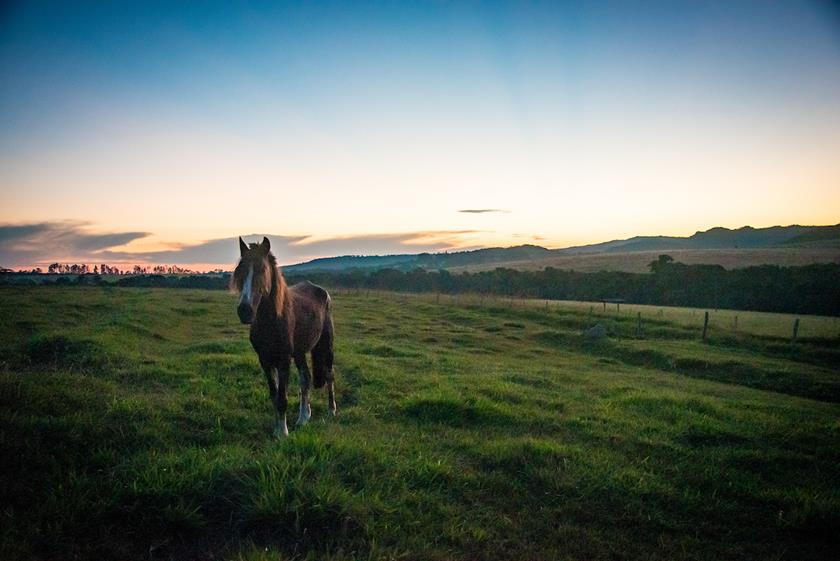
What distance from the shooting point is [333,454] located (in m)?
5.21

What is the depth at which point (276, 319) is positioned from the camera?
738 cm

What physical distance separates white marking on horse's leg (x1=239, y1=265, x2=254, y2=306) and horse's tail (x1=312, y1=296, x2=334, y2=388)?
3230 millimetres

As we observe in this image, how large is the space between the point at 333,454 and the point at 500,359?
15624 mm

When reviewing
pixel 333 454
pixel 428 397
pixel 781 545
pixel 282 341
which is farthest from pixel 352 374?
pixel 781 545

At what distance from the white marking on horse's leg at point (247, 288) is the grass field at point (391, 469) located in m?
1.97

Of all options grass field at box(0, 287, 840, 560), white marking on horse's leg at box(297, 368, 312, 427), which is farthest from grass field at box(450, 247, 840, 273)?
white marking on horse's leg at box(297, 368, 312, 427)

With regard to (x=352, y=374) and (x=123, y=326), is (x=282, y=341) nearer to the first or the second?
(x=352, y=374)

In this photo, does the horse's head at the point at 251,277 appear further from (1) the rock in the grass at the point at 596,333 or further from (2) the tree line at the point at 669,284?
(2) the tree line at the point at 669,284

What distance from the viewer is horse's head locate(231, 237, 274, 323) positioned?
6.38 metres

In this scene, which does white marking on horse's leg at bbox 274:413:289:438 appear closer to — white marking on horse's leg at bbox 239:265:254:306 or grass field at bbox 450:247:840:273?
white marking on horse's leg at bbox 239:265:254:306

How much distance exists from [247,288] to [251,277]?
7.2 inches

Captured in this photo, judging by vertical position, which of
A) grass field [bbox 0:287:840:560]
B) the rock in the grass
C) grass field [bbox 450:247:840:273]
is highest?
grass field [bbox 450:247:840:273]

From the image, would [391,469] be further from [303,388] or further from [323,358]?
[323,358]

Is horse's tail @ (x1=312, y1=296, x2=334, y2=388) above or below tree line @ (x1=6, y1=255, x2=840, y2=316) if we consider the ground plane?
above
